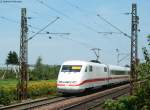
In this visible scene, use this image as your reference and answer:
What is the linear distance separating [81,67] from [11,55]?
110m

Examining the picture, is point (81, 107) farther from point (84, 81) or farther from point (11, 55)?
point (11, 55)

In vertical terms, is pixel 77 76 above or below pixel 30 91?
above

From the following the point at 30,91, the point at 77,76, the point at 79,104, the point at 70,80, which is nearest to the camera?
the point at 79,104

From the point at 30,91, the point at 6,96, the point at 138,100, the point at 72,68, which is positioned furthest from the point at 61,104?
the point at 138,100

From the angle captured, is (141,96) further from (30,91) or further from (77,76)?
(30,91)

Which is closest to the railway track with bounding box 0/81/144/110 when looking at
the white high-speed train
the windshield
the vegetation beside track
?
the vegetation beside track

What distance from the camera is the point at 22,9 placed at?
110ft

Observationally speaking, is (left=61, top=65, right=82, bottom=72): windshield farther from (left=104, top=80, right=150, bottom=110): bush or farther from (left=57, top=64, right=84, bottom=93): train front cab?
(left=104, top=80, right=150, bottom=110): bush

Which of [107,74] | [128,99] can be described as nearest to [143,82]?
[128,99]

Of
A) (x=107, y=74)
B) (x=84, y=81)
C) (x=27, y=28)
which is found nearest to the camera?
(x=27, y=28)

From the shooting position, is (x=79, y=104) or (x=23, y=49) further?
(x=23, y=49)

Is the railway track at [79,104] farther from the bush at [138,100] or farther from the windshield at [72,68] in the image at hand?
the bush at [138,100]

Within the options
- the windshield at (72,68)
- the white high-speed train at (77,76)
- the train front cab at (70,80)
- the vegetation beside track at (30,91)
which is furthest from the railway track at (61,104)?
the windshield at (72,68)

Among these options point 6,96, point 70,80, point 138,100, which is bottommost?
point 6,96
